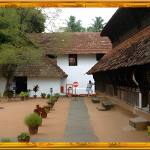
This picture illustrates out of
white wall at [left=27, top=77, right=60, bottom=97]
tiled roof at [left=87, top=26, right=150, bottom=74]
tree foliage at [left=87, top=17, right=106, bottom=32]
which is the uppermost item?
tree foliage at [left=87, top=17, right=106, bottom=32]

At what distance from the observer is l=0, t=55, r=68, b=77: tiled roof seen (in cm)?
1834

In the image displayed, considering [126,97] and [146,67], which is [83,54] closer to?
[126,97]

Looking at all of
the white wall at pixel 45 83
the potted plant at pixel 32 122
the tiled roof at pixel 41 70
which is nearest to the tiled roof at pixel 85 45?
the tiled roof at pixel 41 70

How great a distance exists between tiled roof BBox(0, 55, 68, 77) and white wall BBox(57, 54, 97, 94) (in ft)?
4.26

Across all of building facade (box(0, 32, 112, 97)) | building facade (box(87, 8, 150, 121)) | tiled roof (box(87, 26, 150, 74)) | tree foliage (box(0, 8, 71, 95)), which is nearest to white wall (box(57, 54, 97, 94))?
building facade (box(0, 32, 112, 97))

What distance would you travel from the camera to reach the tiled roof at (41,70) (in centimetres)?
1834

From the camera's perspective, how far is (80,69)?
2008 cm

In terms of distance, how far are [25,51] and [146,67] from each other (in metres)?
Answer: 12.6

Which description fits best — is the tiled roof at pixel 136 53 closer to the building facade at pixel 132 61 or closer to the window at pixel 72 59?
the building facade at pixel 132 61

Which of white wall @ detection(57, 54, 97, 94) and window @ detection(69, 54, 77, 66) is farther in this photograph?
window @ detection(69, 54, 77, 66)

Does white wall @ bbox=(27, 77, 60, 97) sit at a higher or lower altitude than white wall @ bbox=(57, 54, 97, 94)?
lower

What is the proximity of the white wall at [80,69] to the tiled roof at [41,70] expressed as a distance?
4.26 feet

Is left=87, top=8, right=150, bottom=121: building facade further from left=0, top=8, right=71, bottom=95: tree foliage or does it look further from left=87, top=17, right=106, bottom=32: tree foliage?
left=87, top=17, right=106, bottom=32: tree foliage

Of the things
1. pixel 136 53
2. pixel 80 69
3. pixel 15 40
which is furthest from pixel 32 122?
pixel 80 69
